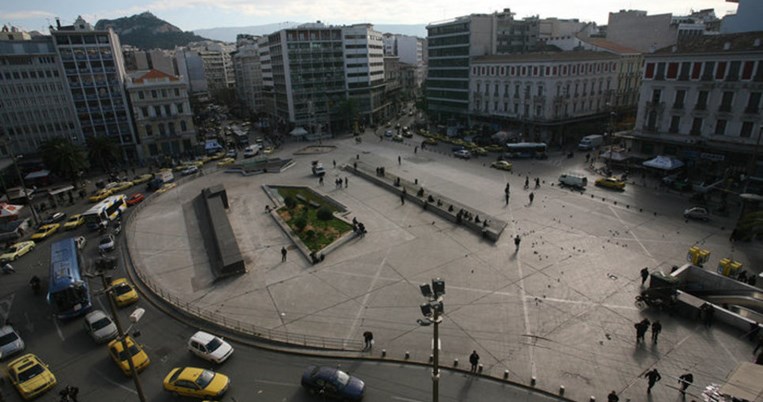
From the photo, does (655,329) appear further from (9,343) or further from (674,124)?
(674,124)

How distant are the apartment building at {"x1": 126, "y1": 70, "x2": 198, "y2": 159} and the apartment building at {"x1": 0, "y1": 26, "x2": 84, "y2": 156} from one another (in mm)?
10261

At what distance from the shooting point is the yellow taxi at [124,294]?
2831 centimetres

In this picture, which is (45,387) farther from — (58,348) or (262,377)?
(262,377)

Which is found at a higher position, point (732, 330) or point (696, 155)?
point (696, 155)

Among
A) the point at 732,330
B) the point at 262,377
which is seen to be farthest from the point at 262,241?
the point at 732,330

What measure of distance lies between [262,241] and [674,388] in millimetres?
31453

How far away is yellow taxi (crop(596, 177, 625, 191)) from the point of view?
47.4 m

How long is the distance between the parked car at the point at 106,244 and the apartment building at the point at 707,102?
6343 centimetres

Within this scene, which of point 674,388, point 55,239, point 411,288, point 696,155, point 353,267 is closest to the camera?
point 674,388

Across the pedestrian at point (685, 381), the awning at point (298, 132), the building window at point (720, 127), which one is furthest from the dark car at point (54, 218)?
the building window at point (720, 127)

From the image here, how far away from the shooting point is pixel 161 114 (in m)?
76.4

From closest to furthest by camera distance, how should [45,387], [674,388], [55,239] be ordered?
1. [674,388]
2. [45,387]
3. [55,239]

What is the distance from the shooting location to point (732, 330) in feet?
75.9

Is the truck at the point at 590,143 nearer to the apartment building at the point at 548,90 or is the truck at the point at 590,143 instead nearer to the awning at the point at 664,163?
the apartment building at the point at 548,90
